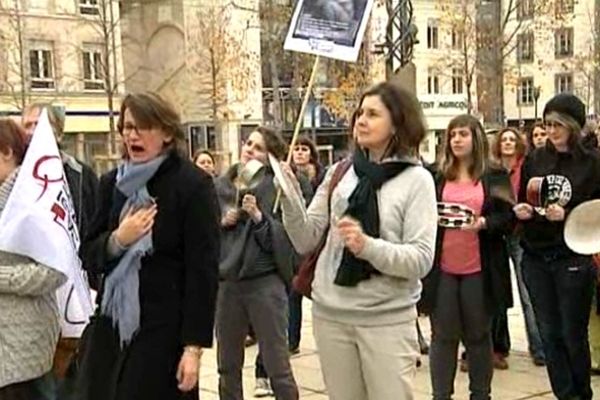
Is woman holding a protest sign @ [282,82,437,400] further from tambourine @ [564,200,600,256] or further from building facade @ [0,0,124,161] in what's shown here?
building facade @ [0,0,124,161]

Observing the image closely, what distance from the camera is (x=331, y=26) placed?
5.35 meters

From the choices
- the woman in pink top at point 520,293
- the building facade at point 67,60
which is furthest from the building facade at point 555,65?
the woman in pink top at point 520,293

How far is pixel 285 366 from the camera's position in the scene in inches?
214

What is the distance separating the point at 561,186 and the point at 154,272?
2757 mm

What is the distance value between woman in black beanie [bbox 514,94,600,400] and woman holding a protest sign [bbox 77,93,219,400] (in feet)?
8.13

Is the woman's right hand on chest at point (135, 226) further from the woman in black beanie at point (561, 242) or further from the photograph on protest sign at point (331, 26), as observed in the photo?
the woman in black beanie at point (561, 242)

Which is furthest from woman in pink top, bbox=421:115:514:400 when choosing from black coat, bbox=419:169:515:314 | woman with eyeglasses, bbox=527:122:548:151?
woman with eyeglasses, bbox=527:122:548:151

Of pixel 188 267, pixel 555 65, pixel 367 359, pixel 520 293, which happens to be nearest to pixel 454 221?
pixel 367 359

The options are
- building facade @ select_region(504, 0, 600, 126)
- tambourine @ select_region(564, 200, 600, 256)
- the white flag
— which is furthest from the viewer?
building facade @ select_region(504, 0, 600, 126)

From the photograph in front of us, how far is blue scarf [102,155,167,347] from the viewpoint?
3588 mm

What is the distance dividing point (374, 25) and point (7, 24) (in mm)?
13281

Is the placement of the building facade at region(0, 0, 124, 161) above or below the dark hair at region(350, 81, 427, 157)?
above

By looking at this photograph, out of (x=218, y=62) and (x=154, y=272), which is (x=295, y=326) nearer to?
(x=154, y=272)

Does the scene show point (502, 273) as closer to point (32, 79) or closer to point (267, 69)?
point (32, 79)
